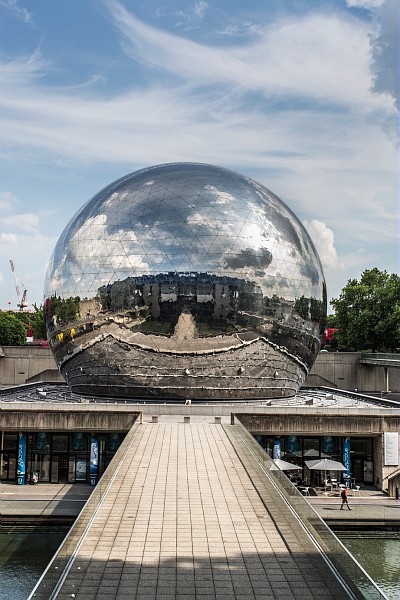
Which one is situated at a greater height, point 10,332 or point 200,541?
point 10,332

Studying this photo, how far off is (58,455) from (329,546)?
58.9 ft

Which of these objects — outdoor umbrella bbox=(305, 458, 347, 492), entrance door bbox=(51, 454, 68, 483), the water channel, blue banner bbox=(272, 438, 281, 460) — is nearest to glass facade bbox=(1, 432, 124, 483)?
entrance door bbox=(51, 454, 68, 483)

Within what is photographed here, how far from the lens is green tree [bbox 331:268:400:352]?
55125 millimetres

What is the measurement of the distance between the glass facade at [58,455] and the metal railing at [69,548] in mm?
9530

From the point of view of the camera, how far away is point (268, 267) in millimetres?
27500

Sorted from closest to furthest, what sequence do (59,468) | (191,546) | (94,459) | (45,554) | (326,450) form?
1. (191,546)
2. (45,554)
3. (94,459)
4. (59,468)
5. (326,450)

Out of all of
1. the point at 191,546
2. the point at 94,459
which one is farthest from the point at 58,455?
the point at 191,546

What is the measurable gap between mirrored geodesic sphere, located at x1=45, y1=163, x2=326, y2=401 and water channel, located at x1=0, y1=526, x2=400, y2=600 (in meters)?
8.80

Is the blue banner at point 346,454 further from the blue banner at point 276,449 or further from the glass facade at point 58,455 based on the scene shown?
the glass facade at point 58,455

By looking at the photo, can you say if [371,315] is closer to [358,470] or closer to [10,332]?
[358,470]

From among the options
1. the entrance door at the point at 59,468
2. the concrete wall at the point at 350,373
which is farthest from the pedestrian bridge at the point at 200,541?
the concrete wall at the point at 350,373

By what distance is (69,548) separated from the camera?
10055 mm

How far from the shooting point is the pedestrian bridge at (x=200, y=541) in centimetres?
888

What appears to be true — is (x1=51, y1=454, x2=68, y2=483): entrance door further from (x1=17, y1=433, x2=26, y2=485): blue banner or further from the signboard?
the signboard
